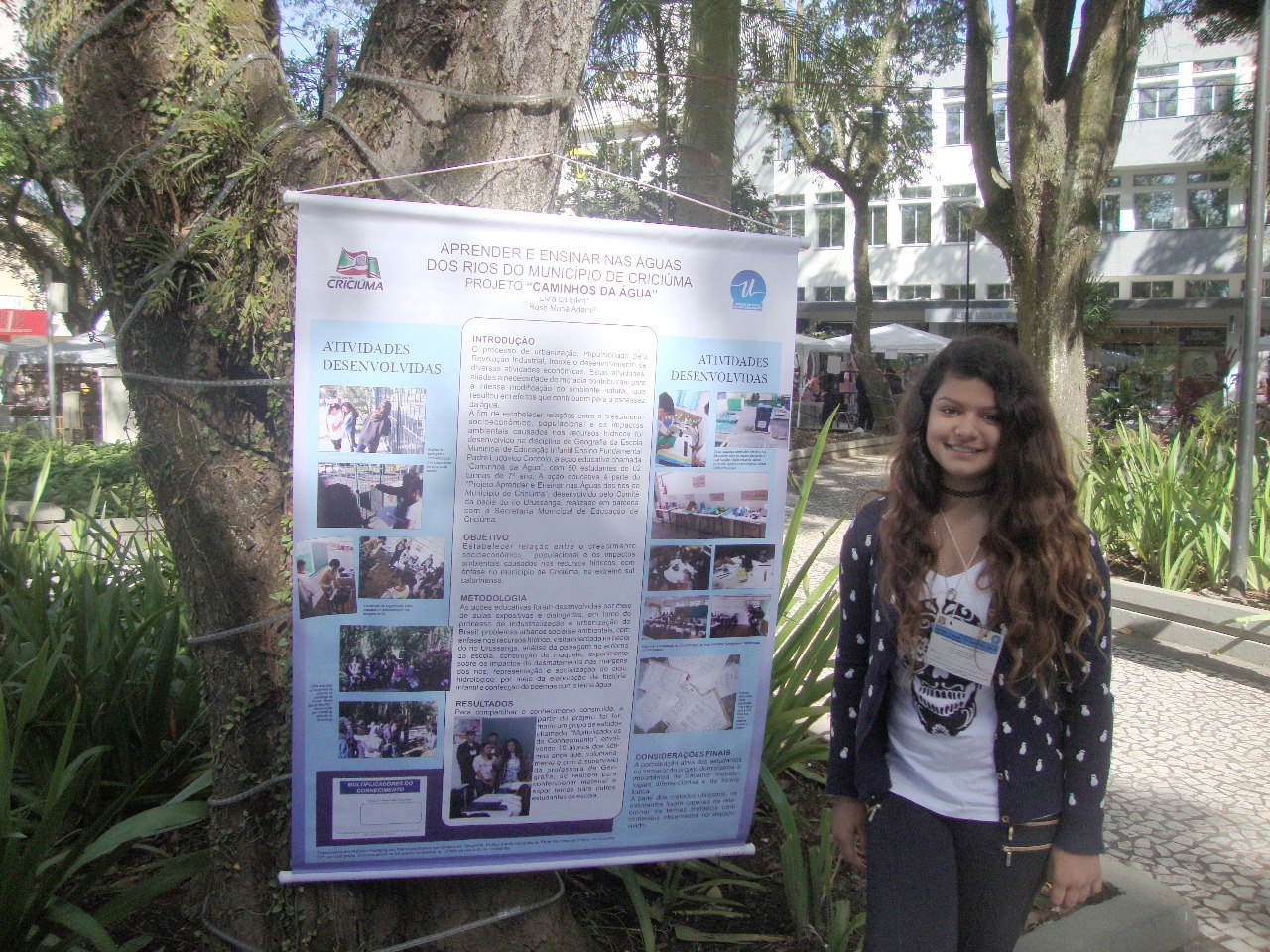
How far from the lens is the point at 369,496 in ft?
6.81

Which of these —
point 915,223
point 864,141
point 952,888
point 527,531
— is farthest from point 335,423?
point 915,223

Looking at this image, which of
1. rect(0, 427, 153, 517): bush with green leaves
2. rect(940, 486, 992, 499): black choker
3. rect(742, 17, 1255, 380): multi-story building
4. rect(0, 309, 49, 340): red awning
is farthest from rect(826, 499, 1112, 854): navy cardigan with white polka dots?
rect(0, 309, 49, 340): red awning

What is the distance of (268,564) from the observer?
7.48 ft

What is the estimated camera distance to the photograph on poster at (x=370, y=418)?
6.71 feet

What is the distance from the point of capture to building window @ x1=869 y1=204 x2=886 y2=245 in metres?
42.0

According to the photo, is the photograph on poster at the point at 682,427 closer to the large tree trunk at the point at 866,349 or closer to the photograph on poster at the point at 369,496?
the photograph on poster at the point at 369,496

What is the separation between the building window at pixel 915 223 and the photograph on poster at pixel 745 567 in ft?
135

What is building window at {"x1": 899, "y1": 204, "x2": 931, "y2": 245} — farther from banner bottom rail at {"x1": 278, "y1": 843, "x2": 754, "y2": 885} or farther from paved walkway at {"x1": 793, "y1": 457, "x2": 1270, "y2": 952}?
banner bottom rail at {"x1": 278, "y1": 843, "x2": 754, "y2": 885}

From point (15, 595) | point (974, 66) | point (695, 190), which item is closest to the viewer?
point (15, 595)

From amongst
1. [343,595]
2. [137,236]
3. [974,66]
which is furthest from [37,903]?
[974,66]

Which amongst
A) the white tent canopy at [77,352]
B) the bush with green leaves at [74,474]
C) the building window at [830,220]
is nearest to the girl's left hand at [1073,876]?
the bush with green leaves at [74,474]

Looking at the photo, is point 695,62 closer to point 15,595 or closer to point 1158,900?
point 15,595

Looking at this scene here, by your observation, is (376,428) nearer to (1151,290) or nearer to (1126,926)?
(1126,926)

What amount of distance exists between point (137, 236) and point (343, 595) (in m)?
0.92
